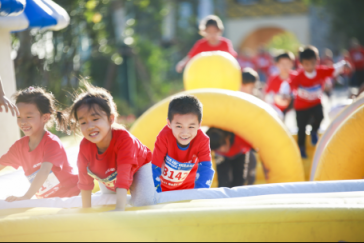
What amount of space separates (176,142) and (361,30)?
17574 mm

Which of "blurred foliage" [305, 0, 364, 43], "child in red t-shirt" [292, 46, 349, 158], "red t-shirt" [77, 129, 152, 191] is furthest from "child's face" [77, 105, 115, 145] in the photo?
"blurred foliage" [305, 0, 364, 43]

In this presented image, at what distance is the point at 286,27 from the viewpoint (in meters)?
21.6

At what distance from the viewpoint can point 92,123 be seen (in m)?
2.12

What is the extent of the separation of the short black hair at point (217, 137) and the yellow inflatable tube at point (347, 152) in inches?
37.6

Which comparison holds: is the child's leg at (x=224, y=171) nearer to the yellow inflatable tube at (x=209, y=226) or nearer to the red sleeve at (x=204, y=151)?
the red sleeve at (x=204, y=151)

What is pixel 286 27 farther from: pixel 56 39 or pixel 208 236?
pixel 208 236

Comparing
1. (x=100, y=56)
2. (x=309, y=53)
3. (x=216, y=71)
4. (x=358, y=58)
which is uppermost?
(x=358, y=58)

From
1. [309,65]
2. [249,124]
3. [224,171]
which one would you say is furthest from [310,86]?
[224,171]

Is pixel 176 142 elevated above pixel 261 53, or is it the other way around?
pixel 261 53

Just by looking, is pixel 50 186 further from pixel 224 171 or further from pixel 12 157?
pixel 224 171

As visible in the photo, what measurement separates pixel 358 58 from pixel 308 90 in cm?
1009

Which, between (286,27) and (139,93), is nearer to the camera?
(139,93)

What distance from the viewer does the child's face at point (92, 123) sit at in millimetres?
2123

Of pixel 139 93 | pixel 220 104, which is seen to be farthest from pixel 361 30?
pixel 220 104
